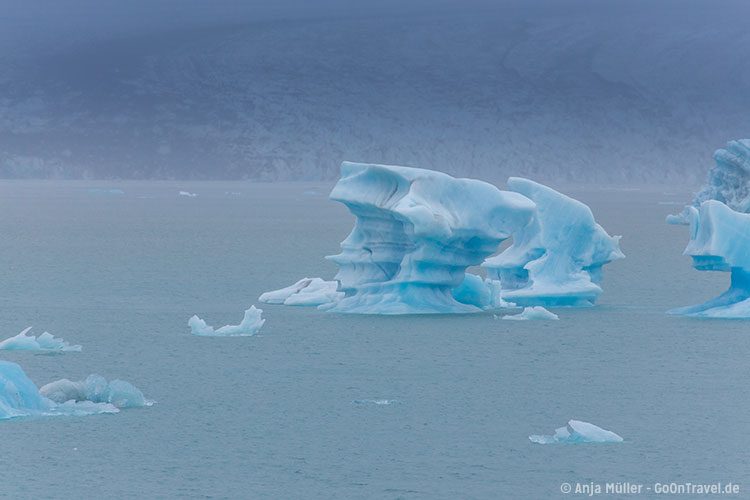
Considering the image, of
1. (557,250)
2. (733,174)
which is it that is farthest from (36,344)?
(733,174)

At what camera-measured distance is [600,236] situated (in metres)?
16.0

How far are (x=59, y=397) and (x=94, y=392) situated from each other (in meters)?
0.22

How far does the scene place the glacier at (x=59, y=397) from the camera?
366 inches

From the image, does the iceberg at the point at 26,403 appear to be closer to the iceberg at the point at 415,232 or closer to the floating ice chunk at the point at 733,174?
the iceberg at the point at 415,232

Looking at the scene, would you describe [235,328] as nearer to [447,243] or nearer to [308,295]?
[447,243]

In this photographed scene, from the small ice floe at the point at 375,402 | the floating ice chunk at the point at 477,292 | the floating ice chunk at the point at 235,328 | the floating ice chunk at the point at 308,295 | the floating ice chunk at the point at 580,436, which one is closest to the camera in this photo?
the floating ice chunk at the point at 580,436

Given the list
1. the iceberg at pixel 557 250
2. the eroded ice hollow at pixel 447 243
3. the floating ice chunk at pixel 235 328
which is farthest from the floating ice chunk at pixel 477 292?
the floating ice chunk at pixel 235 328

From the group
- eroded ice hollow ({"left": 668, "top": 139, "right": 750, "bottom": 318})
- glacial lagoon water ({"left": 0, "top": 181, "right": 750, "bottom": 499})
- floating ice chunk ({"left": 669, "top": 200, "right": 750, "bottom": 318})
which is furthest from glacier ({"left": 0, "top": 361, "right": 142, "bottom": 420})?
floating ice chunk ({"left": 669, "top": 200, "right": 750, "bottom": 318})

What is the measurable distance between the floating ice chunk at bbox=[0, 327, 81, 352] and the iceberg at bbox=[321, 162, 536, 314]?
3032 mm

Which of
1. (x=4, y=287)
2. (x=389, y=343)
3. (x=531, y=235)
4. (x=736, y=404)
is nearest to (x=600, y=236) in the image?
(x=531, y=235)

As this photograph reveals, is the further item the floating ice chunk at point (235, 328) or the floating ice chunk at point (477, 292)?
the floating ice chunk at point (477, 292)

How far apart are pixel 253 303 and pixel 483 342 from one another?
4485 millimetres

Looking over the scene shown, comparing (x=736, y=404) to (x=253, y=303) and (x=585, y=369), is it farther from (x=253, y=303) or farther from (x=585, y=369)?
(x=253, y=303)

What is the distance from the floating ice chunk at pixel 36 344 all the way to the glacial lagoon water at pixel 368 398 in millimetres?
184
